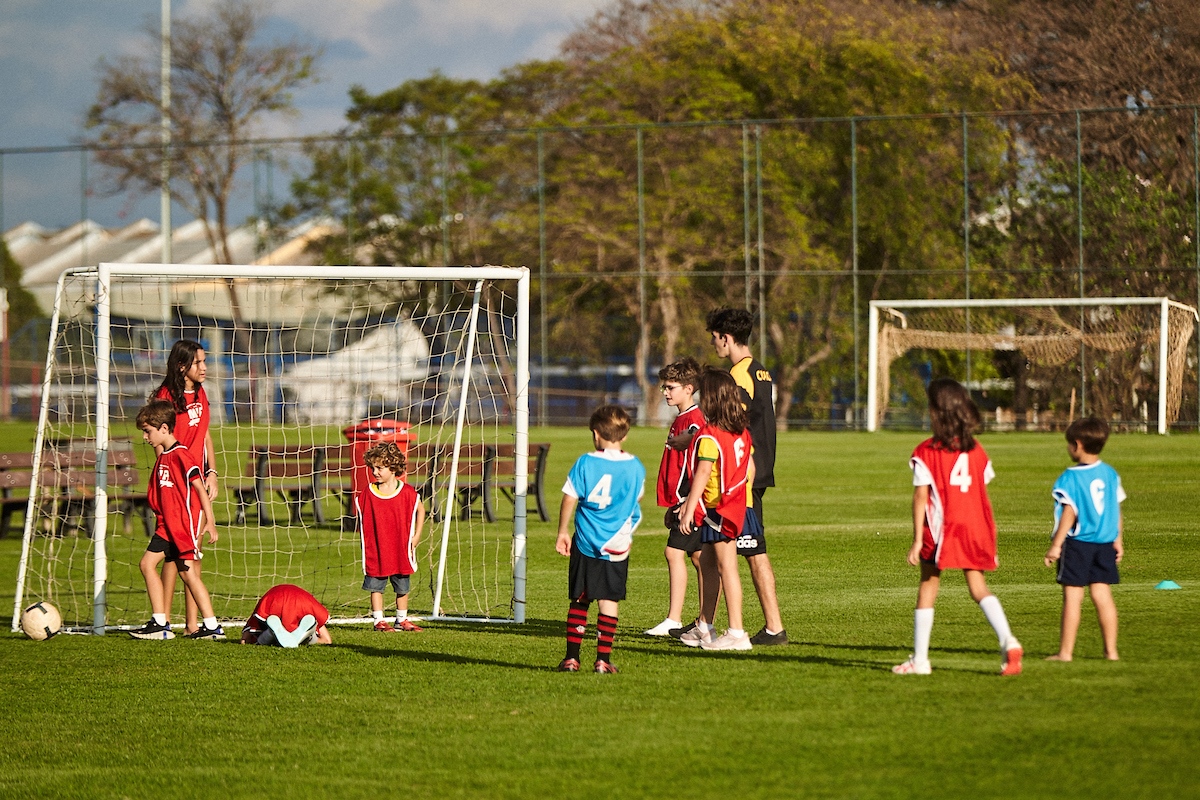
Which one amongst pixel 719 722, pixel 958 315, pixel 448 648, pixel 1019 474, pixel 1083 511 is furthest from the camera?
pixel 958 315

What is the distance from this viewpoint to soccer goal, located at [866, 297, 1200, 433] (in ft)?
92.4

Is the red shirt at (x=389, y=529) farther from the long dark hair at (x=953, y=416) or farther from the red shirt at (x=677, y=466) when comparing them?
the long dark hair at (x=953, y=416)

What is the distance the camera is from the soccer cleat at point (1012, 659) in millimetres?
6258

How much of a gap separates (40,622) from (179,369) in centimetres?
183

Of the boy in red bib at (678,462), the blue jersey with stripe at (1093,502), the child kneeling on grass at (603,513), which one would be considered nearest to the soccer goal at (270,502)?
the boy in red bib at (678,462)

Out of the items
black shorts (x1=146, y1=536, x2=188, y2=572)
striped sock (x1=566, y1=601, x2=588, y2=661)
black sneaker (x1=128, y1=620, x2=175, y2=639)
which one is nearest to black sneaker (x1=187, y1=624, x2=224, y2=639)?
black sneaker (x1=128, y1=620, x2=175, y2=639)

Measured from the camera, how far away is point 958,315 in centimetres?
3106

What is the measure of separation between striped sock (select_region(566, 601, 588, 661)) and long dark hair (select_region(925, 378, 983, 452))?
194cm

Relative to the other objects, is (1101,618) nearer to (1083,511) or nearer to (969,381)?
(1083,511)

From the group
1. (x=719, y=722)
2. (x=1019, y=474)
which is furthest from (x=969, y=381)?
(x=719, y=722)

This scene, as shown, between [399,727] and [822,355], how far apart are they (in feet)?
93.9

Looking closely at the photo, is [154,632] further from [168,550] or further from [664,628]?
[664,628]

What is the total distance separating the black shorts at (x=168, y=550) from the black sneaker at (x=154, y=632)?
43 centimetres

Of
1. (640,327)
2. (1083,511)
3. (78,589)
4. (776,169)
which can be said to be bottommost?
(78,589)
